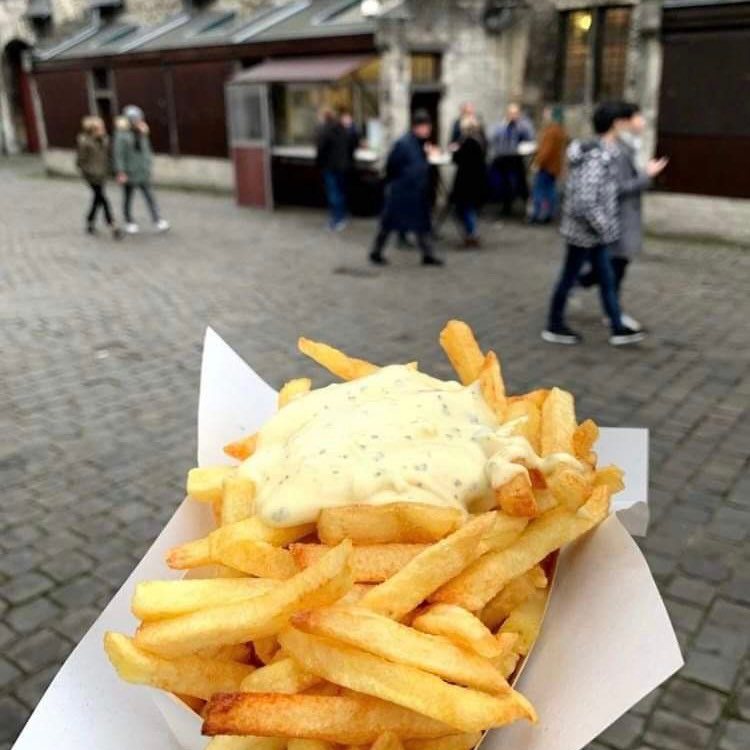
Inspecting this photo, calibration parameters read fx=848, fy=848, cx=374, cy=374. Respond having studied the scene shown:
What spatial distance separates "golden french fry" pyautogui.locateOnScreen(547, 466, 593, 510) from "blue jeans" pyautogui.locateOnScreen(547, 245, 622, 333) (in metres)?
5.65

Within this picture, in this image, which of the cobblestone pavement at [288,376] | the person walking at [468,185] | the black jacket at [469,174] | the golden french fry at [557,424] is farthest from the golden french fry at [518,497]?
the black jacket at [469,174]

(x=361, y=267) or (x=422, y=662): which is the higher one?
(x=422, y=662)

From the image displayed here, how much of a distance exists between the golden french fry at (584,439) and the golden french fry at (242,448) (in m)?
0.73

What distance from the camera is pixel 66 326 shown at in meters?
7.96

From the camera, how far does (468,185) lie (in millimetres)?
11742

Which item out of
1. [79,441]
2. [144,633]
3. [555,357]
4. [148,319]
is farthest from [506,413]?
[148,319]

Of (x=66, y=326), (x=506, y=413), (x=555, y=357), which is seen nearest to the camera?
(x=506, y=413)

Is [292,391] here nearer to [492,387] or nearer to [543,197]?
[492,387]

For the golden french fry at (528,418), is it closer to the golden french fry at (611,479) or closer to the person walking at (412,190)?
the golden french fry at (611,479)

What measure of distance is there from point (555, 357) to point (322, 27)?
34.8 ft

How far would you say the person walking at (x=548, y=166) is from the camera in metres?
12.8

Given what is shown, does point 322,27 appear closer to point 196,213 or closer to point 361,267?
point 196,213

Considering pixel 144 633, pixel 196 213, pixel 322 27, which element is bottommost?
pixel 196 213

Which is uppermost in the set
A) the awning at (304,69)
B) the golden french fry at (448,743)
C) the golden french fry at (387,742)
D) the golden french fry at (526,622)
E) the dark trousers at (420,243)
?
the awning at (304,69)
